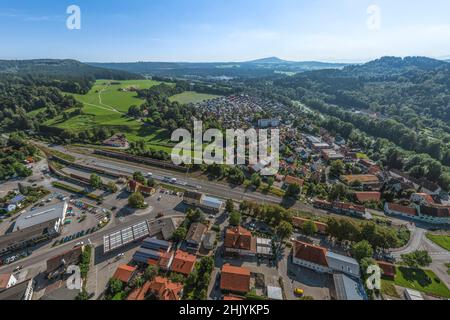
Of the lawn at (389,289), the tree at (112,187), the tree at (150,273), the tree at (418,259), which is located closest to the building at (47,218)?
the tree at (112,187)

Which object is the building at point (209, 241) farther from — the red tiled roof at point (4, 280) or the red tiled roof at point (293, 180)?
the red tiled roof at point (4, 280)

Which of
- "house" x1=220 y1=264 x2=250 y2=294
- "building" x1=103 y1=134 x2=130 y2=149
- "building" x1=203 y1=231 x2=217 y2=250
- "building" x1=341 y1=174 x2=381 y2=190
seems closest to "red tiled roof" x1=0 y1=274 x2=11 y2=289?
"building" x1=203 y1=231 x2=217 y2=250

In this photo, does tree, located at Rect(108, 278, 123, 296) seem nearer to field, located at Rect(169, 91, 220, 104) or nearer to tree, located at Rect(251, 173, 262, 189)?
tree, located at Rect(251, 173, 262, 189)

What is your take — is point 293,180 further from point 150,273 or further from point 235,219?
point 150,273

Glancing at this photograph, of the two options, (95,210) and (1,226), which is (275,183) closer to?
(95,210)

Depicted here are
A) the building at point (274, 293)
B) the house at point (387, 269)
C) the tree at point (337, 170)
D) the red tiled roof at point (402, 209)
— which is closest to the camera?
the building at point (274, 293)

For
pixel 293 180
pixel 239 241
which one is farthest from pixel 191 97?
pixel 239 241
